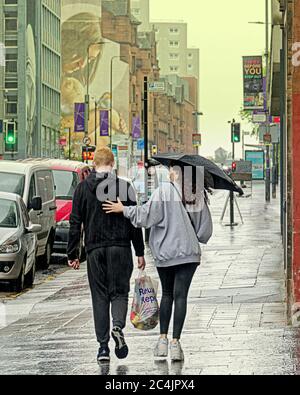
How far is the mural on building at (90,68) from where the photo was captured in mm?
157375

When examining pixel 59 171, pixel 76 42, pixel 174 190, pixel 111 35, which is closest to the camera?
pixel 174 190

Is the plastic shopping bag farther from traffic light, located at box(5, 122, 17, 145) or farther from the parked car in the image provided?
traffic light, located at box(5, 122, 17, 145)

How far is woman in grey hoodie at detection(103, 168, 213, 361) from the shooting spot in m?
11.0

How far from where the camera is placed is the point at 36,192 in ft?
81.6

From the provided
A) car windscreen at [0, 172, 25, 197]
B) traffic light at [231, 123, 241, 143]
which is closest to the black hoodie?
car windscreen at [0, 172, 25, 197]

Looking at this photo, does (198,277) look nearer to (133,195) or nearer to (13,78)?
(133,195)

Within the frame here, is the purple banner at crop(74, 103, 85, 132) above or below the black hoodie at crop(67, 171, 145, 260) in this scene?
above

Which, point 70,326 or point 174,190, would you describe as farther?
point 70,326

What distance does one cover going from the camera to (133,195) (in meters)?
11.4

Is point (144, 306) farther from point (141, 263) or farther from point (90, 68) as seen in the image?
point (90, 68)

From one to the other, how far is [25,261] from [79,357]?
30.4 ft

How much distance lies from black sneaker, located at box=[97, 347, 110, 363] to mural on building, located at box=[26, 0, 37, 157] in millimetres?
108576

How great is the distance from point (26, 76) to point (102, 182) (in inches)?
4295
